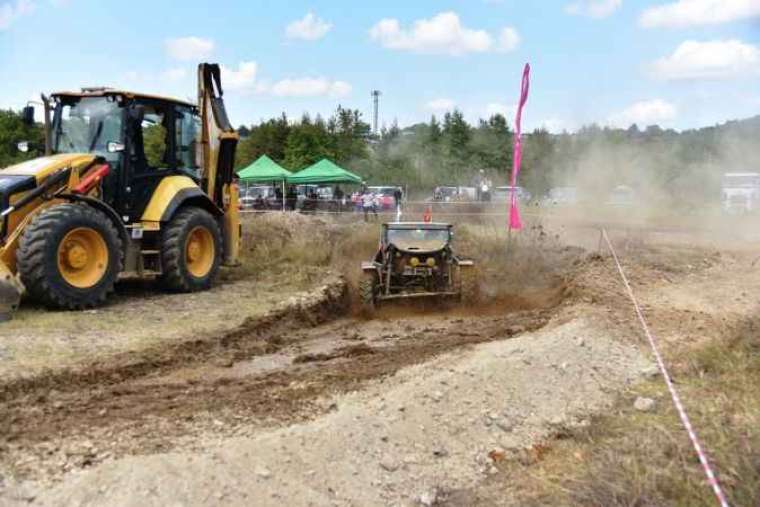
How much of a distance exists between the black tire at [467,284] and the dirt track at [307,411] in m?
2.29

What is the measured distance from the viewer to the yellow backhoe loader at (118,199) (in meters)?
9.30

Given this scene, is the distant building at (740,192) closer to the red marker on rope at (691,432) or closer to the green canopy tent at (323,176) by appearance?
the green canopy tent at (323,176)

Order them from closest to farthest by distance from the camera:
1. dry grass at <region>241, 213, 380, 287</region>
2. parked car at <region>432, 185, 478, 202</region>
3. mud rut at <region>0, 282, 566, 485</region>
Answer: mud rut at <region>0, 282, 566, 485</region>, dry grass at <region>241, 213, 380, 287</region>, parked car at <region>432, 185, 478, 202</region>

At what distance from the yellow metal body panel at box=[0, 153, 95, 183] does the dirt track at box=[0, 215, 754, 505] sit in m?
3.18

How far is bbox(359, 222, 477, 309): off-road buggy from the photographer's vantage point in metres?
12.2

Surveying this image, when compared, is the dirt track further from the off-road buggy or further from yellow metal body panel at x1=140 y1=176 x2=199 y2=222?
yellow metal body panel at x1=140 y1=176 x2=199 y2=222

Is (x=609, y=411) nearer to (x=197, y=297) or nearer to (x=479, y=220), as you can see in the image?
(x=197, y=297)

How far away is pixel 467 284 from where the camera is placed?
12367 mm

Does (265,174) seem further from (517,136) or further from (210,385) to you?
(210,385)

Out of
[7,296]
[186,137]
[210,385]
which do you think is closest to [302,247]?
[186,137]

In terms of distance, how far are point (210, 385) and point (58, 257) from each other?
11.2 ft

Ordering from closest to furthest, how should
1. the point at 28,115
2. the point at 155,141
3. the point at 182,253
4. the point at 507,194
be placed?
the point at 28,115 < the point at 182,253 < the point at 155,141 < the point at 507,194

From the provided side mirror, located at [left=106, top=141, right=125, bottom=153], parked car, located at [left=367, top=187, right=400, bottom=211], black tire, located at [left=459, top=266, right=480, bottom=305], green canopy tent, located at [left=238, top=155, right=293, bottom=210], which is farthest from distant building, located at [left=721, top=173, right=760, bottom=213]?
side mirror, located at [left=106, top=141, right=125, bottom=153]

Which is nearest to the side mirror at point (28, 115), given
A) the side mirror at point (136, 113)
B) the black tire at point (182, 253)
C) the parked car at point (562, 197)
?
the side mirror at point (136, 113)
